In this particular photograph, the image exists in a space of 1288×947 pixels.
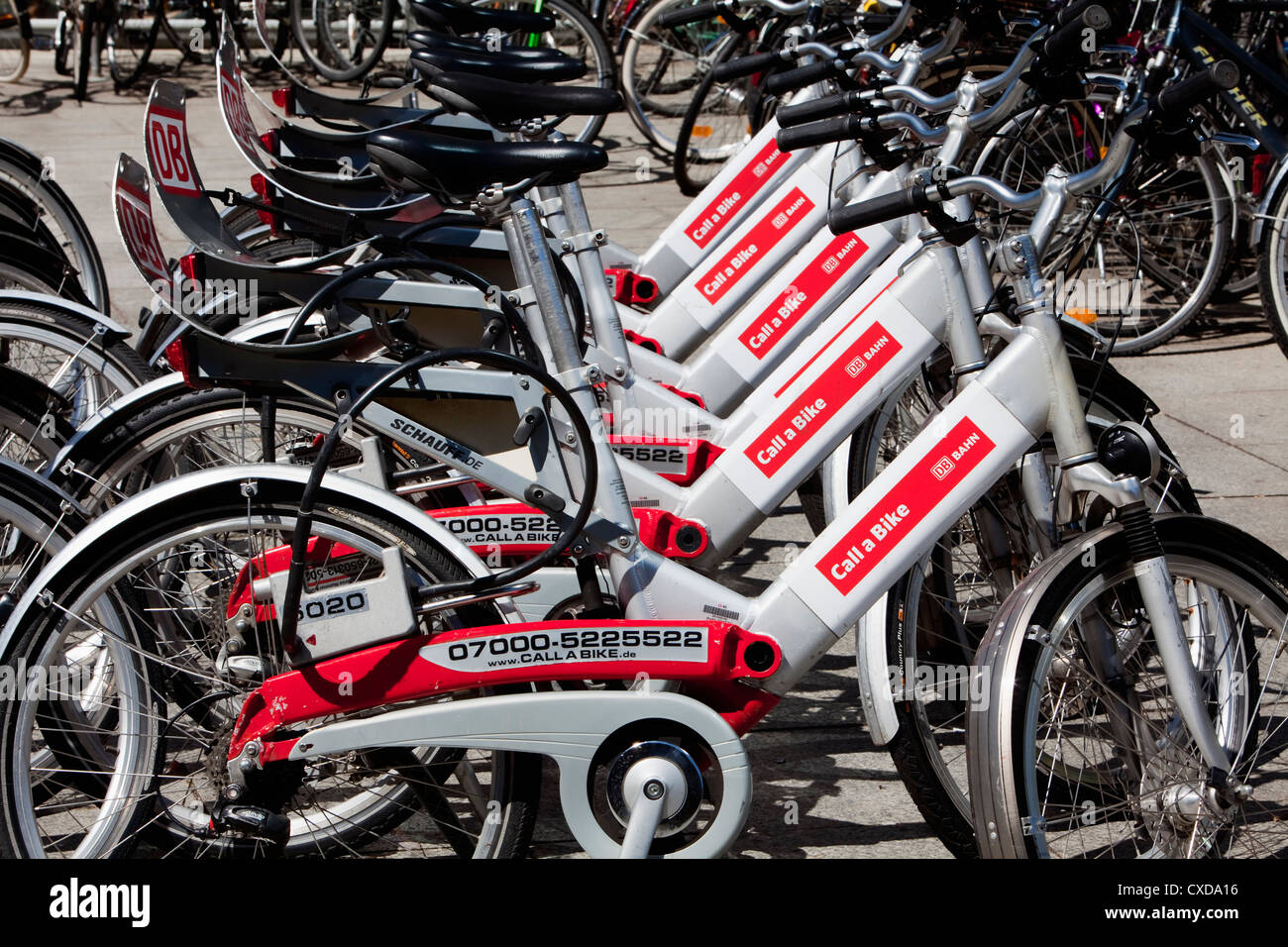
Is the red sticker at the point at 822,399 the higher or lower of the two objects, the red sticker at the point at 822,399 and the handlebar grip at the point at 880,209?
the lower

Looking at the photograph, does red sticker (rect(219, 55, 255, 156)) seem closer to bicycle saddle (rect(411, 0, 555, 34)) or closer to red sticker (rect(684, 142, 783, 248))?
bicycle saddle (rect(411, 0, 555, 34))

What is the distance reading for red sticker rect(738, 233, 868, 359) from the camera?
11.5 ft

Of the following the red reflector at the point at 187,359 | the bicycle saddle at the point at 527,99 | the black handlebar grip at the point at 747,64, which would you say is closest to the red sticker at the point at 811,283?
the black handlebar grip at the point at 747,64

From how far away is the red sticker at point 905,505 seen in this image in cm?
229

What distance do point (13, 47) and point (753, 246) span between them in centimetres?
828

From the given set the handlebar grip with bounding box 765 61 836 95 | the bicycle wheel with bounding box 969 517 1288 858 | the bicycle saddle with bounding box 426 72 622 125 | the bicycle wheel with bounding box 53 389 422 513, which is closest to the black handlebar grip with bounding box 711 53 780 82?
the handlebar grip with bounding box 765 61 836 95

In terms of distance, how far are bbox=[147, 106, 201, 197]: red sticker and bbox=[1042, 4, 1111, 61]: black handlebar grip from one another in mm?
1747

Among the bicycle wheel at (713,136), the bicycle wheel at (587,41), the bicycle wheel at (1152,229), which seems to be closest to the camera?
the bicycle wheel at (1152,229)

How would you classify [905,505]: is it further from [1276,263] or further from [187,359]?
[1276,263]

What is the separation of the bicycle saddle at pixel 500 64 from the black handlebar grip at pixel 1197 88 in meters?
1.58

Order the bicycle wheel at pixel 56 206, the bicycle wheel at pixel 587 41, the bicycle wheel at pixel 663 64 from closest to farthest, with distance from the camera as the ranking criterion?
1. the bicycle wheel at pixel 56 206
2. the bicycle wheel at pixel 587 41
3. the bicycle wheel at pixel 663 64

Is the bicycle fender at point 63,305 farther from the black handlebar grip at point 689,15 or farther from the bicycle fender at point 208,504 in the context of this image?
the black handlebar grip at point 689,15

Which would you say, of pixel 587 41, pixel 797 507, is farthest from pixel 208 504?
pixel 587 41

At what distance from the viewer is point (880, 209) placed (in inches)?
88.8
